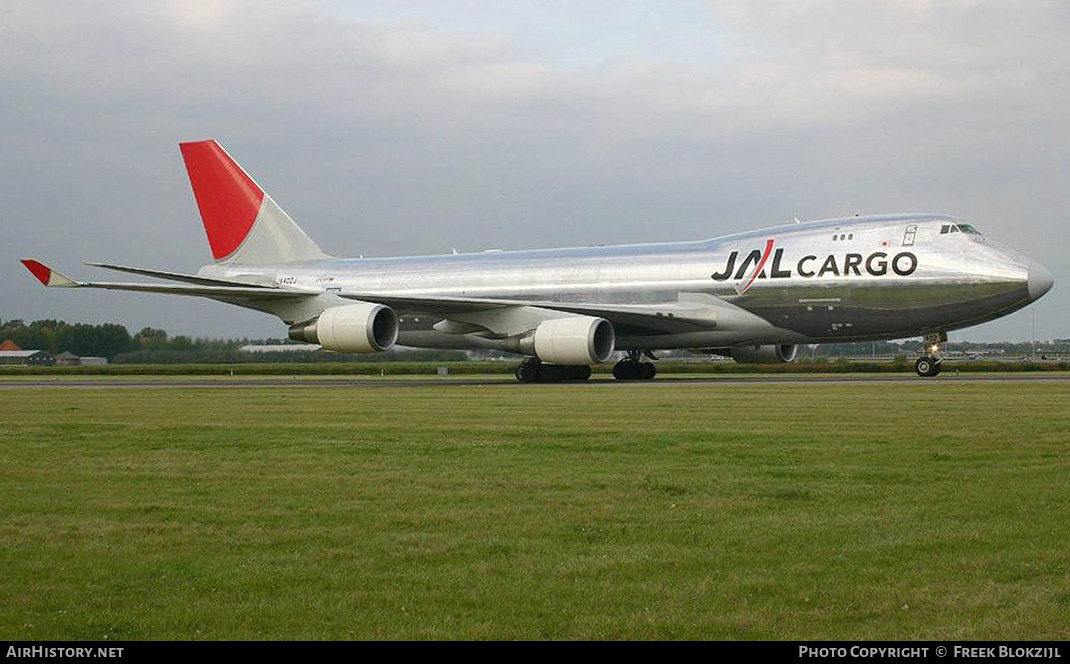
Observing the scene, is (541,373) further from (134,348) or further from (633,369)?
(134,348)

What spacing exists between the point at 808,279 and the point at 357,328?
11.8 metres

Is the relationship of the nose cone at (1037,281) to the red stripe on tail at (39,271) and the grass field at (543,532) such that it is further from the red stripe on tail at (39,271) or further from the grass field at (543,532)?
the red stripe on tail at (39,271)

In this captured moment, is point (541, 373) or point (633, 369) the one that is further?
point (633, 369)

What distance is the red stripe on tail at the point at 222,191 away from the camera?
40.9 meters

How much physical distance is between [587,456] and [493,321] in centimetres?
2040

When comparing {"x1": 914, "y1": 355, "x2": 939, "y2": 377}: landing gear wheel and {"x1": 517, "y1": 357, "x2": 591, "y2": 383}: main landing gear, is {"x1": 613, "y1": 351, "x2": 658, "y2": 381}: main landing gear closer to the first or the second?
{"x1": 517, "y1": 357, "x2": 591, "y2": 383}: main landing gear

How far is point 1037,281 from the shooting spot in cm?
2819

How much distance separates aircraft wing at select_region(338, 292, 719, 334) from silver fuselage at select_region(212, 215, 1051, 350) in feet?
1.30

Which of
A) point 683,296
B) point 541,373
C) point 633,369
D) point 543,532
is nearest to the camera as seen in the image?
point 543,532

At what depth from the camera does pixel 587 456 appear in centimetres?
1198

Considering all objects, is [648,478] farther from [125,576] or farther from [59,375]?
[59,375]

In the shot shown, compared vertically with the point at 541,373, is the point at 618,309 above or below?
above

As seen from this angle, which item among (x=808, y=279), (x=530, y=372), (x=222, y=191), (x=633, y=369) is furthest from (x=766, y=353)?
(x=222, y=191)

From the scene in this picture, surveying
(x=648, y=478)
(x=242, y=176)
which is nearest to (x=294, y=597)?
(x=648, y=478)
